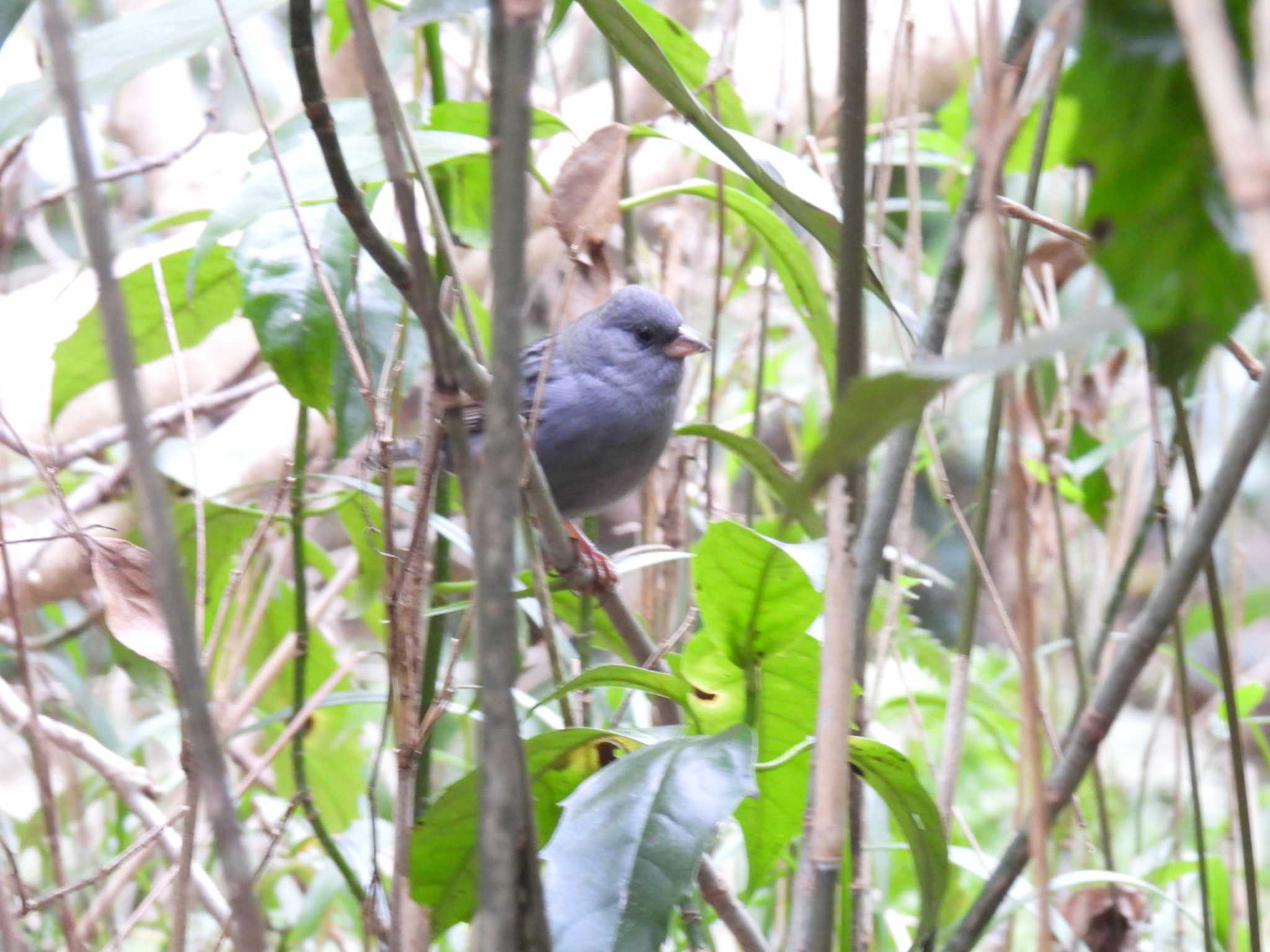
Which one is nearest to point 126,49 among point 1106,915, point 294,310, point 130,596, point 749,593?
point 294,310

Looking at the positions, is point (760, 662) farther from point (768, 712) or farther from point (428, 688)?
point (428, 688)

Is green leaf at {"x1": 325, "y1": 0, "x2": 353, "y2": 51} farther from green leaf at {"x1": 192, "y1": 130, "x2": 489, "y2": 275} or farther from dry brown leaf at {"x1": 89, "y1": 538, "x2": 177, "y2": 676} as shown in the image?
dry brown leaf at {"x1": 89, "y1": 538, "x2": 177, "y2": 676}

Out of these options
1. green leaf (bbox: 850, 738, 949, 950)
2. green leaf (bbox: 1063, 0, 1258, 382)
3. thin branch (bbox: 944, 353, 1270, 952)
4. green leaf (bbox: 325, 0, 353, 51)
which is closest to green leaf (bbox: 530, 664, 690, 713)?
green leaf (bbox: 850, 738, 949, 950)

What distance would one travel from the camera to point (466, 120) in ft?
4.65

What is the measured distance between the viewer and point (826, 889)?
0.75 meters

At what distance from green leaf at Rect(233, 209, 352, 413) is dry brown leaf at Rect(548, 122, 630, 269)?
0.72ft

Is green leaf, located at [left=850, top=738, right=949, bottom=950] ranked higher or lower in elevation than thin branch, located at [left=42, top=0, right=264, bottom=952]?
lower

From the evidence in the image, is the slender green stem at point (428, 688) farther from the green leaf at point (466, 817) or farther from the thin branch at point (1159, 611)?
the thin branch at point (1159, 611)

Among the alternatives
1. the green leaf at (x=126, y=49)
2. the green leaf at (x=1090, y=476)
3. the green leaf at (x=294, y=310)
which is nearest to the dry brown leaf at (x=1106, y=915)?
the green leaf at (x=1090, y=476)

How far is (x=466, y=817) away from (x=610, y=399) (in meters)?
1.58

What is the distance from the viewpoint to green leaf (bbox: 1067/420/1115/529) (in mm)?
1827

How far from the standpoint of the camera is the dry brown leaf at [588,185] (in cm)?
124

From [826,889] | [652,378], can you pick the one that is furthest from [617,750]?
[652,378]

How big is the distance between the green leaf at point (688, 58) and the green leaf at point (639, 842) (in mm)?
739
